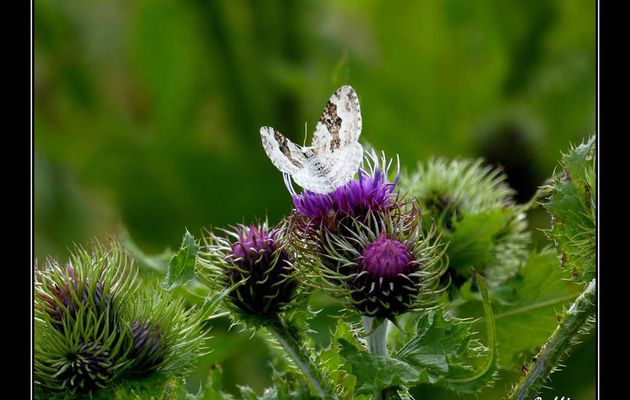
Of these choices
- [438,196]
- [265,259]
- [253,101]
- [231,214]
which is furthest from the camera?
[253,101]

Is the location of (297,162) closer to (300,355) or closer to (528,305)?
(300,355)

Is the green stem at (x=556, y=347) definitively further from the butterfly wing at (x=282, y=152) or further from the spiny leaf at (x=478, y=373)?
the butterfly wing at (x=282, y=152)

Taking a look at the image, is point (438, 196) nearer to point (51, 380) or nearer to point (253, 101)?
point (51, 380)

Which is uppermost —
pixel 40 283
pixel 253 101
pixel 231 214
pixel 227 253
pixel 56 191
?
pixel 56 191

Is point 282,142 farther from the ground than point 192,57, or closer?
closer

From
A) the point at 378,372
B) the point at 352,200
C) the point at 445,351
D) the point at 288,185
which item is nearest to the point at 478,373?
the point at 445,351

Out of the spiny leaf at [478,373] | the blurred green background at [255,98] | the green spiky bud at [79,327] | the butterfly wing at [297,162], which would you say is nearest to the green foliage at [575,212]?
the spiny leaf at [478,373]

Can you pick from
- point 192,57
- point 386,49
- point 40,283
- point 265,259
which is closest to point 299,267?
point 265,259
